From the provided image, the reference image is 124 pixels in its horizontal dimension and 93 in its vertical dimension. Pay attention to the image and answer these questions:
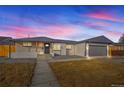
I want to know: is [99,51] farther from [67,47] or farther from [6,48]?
[6,48]

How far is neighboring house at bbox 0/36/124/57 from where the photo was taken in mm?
14457

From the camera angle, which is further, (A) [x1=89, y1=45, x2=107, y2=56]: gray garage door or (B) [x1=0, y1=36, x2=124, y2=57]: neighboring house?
(A) [x1=89, y1=45, x2=107, y2=56]: gray garage door

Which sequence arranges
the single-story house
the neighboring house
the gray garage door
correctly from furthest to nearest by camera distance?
the gray garage door, the neighboring house, the single-story house

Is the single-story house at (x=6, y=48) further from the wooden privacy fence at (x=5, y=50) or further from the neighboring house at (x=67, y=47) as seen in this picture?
the neighboring house at (x=67, y=47)

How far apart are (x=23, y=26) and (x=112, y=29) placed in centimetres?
490

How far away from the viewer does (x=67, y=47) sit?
19922 millimetres

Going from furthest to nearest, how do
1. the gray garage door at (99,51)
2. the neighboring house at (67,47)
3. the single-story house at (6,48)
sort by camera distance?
1. the gray garage door at (99,51)
2. the neighboring house at (67,47)
3. the single-story house at (6,48)

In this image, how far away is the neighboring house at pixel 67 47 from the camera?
47.4 ft

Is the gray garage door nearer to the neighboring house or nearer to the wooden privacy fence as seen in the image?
the neighboring house

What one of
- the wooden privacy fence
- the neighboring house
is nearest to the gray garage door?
the neighboring house

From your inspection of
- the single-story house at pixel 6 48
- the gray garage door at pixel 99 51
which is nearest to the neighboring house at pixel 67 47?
the gray garage door at pixel 99 51

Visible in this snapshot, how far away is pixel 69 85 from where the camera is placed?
24.2 ft
